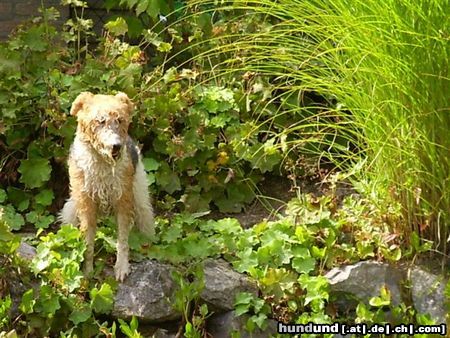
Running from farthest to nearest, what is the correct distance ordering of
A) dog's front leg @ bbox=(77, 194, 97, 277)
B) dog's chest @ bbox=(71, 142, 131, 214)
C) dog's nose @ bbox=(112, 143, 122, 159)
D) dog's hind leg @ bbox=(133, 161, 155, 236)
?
dog's hind leg @ bbox=(133, 161, 155, 236), dog's front leg @ bbox=(77, 194, 97, 277), dog's chest @ bbox=(71, 142, 131, 214), dog's nose @ bbox=(112, 143, 122, 159)

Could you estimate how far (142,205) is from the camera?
166 inches

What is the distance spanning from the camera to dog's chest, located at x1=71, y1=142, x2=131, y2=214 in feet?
12.8

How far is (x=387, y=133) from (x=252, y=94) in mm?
1413

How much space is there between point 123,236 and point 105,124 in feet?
2.03

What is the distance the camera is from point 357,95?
13.2ft

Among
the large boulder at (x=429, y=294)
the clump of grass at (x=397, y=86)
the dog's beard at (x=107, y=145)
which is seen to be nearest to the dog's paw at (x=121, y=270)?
the dog's beard at (x=107, y=145)

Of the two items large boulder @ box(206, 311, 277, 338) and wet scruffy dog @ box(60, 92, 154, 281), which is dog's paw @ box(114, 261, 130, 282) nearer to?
wet scruffy dog @ box(60, 92, 154, 281)

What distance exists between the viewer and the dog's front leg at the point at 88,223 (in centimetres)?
400

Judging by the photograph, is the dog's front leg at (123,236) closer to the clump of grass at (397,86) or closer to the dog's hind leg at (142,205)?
the dog's hind leg at (142,205)

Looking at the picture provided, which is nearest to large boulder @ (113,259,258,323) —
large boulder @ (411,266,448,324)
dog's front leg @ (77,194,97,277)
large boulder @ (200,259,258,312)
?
large boulder @ (200,259,258,312)

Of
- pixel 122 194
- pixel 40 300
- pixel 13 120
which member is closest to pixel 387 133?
pixel 122 194

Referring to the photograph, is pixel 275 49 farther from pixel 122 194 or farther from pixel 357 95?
pixel 122 194

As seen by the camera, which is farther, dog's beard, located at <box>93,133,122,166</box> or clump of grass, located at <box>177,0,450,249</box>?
clump of grass, located at <box>177,0,450,249</box>

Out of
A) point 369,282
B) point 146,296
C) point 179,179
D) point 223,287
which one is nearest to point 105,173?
point 146,296
